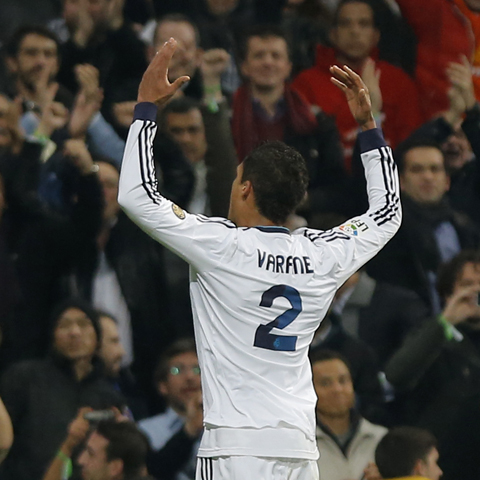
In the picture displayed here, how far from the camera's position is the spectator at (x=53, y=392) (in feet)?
17.4

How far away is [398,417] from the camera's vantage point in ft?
19.5

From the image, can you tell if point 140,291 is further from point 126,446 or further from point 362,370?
point 362,370

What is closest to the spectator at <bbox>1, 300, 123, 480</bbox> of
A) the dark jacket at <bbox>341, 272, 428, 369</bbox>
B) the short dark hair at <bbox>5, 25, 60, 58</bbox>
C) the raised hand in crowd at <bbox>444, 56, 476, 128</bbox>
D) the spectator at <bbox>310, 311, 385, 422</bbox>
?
the spectator at <bbox>310, 311, 385, 422</bbox>

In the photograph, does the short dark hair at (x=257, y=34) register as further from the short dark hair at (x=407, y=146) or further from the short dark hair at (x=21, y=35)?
the short dark hair at (x=21, y=35)

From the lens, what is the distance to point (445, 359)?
6.08m

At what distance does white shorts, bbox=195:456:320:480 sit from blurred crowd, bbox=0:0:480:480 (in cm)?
197

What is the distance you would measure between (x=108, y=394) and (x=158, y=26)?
237 centimetres

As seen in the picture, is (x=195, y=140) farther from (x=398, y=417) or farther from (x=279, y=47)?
(x=398, y=417)

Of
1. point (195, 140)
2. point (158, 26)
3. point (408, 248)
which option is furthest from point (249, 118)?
point (408, 248)

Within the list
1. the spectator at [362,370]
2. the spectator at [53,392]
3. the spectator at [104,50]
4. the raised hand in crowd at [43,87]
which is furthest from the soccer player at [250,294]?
the spectator at [104,50]

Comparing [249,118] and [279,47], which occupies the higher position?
[279,47]

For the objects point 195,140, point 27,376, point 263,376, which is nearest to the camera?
point 263,376

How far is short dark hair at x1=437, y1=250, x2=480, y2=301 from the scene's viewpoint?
20.4ft

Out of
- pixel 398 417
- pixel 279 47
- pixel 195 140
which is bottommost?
pixel 398 417
